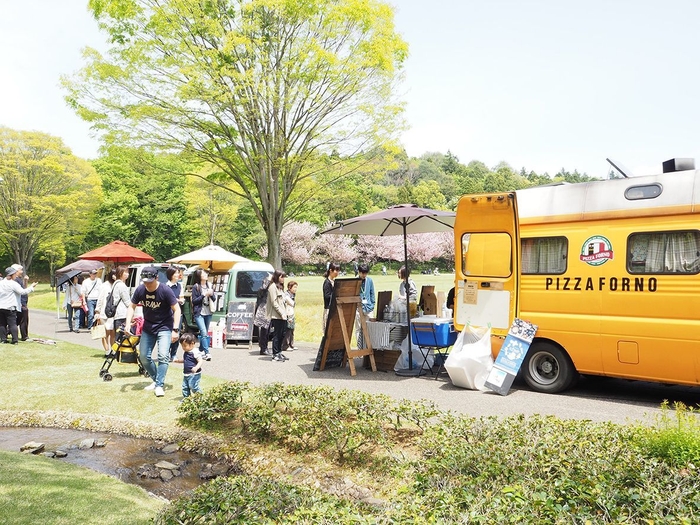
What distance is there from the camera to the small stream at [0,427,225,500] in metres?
6.01

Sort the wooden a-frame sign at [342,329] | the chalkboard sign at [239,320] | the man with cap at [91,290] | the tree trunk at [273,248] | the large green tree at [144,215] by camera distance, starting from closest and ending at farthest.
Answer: the wooden a-frame sign at [342,329] < the chalkboard sign at [239,320] < the man with cap at [91,290] < the tree trunk at [273,248] < the large green tree at [144,215]

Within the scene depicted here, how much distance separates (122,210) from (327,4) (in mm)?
44237

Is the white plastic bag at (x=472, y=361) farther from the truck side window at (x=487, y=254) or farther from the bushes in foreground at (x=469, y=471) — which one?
the bushes in foreground at (x=469, y=471)

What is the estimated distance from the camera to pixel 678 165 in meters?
7.79

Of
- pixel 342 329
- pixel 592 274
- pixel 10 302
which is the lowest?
pixel 342 329

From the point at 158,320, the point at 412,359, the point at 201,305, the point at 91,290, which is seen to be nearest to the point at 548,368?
the point at 412,359

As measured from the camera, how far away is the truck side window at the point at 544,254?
8391mm

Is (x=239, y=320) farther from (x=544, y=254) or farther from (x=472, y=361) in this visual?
(x=544, y=254)

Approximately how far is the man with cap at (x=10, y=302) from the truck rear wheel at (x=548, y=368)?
11645 millimetres

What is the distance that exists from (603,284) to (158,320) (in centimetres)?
644

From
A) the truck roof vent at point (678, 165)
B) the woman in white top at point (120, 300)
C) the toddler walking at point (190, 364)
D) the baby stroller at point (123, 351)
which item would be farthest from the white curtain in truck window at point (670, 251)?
the woman in white top at point (120, 300)

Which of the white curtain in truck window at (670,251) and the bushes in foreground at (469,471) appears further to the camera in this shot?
the white curtain in truck window at (670,251)

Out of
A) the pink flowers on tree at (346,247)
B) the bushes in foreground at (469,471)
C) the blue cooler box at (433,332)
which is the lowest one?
the bushes in foreground at (469,471)

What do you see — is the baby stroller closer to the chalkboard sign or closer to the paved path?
the paved path
